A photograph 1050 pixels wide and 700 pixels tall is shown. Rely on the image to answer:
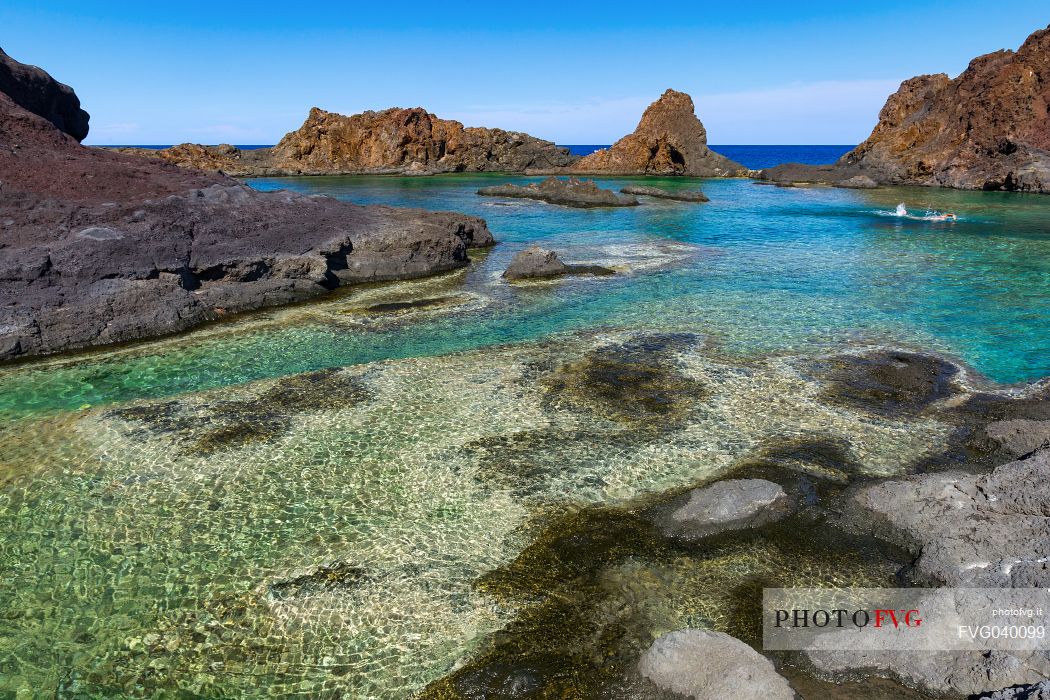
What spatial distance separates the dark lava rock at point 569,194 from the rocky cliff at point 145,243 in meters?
28.3

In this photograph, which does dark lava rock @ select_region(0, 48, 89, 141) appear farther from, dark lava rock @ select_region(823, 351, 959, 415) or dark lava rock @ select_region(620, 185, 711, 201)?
dark lava rock @ select_region(620, 185, 711, 201)

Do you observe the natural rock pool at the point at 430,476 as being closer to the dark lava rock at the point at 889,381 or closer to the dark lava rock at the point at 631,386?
the dark lava rock at the point at 631,386

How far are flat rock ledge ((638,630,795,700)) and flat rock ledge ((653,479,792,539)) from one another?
7.83 feet

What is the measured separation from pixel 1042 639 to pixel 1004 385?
9.63m

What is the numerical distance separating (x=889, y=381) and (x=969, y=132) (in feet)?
235

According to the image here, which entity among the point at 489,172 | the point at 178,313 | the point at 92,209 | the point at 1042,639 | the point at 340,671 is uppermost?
the point at 489,172

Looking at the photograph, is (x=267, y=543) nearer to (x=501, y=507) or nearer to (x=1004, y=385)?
(x=501, y=507)

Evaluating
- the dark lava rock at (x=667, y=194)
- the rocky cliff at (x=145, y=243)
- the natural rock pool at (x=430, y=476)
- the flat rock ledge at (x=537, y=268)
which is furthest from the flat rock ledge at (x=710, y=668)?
the dark lava rock at (x=667, y=194)

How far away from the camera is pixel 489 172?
105062 millimetres

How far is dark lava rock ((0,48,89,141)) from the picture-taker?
25.1m

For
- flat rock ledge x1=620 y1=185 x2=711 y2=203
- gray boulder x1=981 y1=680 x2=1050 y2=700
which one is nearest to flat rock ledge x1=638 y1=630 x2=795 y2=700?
gray boulder x1=981 y1=680 x2=1050 y2=700

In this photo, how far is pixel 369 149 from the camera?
99875 mm

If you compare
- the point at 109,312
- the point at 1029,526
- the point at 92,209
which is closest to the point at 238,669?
the point at 1029,526

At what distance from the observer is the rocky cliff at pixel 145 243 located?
1672 centimetres
